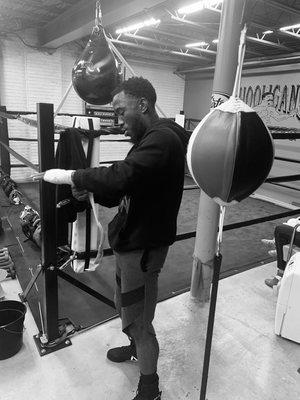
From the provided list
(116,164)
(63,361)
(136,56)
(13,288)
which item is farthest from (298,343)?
(136,56)

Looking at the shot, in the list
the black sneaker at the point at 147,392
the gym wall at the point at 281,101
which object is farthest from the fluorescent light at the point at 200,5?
the black sneaker at the point at 147,392

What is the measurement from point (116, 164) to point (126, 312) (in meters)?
0.69

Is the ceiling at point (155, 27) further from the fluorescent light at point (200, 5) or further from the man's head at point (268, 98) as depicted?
the man's head at point (268, 98)

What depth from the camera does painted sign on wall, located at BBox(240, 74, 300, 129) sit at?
6051mm

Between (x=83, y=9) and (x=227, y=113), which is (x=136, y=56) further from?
(x=227, y=113)

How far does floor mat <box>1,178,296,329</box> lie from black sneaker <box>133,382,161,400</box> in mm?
678

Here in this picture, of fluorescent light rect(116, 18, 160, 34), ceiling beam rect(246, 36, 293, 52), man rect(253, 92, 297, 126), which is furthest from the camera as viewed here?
man rect(253, 92, 297, 126)

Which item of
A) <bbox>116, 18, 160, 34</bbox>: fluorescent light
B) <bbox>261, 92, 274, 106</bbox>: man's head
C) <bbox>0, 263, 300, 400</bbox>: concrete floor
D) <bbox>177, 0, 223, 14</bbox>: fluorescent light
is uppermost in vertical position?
<bbox>116, 18, 160, 34</bbox>: fluorescent light

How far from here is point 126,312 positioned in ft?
4.55

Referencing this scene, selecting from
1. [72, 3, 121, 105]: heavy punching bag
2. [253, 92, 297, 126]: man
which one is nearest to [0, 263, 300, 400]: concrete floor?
[72, 3, 121, 105]: heavy punching bag

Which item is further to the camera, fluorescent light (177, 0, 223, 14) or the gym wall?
the gym wall

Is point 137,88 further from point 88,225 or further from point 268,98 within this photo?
point 268,98

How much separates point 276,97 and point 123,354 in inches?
245

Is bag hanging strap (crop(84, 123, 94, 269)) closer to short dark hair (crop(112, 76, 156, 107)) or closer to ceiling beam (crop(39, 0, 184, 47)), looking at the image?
short dark hair (crop(112, 76, 156, 107))
